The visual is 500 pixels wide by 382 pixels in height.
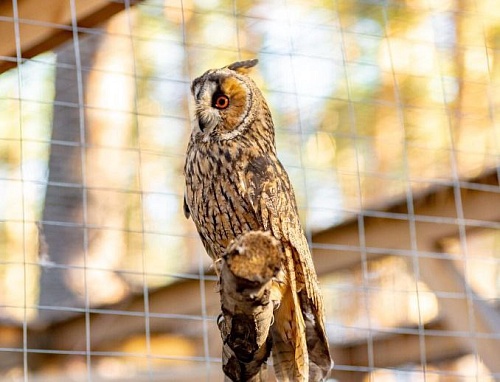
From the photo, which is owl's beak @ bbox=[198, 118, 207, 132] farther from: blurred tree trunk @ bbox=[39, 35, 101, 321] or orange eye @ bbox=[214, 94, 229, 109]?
blurred tree trunk @ bbox=[39, 35, 101, 321]

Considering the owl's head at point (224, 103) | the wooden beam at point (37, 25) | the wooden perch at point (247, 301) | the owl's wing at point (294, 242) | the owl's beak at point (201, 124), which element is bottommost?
the wooden perch at point (247, 301)

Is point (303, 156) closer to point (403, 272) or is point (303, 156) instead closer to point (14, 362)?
point (403, 272)

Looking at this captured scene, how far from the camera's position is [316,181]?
2941 mm

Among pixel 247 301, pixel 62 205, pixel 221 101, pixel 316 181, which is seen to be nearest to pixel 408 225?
pixel 316 181

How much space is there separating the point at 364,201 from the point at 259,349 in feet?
5.01

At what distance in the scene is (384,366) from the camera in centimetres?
315

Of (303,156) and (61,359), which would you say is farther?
(61,359)

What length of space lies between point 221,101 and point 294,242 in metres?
0.31

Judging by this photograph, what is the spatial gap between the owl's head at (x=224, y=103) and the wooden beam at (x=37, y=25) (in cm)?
74

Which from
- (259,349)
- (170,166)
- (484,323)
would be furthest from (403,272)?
(259,349)

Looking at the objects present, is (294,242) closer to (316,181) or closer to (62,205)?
(316,181)

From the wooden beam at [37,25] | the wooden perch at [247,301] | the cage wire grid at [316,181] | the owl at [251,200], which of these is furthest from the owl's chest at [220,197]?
the cage wire grid at [316,181]

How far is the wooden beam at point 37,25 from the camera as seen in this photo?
2.27m

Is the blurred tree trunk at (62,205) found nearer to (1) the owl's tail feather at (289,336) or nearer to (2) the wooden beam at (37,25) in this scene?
(2) the wooden beam at (37,25)
